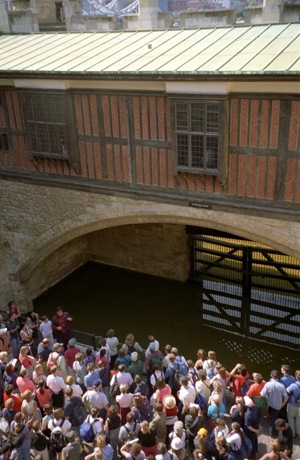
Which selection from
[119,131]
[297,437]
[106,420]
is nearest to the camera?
[106,420]

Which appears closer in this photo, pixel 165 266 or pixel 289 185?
pixel 289 185

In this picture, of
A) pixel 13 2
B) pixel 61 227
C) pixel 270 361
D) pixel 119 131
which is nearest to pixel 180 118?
pixel 119 131

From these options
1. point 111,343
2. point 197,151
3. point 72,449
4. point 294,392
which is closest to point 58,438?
point 72,449

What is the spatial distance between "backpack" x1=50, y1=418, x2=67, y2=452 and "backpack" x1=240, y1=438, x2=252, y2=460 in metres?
2.55

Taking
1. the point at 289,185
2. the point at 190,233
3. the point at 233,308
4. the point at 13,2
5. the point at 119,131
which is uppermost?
the point at 13,2

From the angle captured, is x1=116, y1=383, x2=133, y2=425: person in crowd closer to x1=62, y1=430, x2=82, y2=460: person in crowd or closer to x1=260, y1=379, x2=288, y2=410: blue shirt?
x1=62, y1=430, x2=82, y2=460: person in crowd

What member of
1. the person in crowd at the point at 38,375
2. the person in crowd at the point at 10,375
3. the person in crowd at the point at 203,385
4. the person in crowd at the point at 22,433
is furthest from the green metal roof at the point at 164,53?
the person in crowd at the point at 22,433

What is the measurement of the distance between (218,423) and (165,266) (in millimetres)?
8800

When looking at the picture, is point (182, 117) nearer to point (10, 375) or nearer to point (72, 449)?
point (10, 375)

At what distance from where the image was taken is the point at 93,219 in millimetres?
11555

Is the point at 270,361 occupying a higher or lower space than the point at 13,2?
lower

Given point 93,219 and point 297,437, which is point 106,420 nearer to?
point 297,437

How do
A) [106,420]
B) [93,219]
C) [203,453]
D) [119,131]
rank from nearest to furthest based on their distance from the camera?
[203,453]
[106,420]
[119,131]
[93,219]

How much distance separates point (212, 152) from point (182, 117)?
2.95ft
